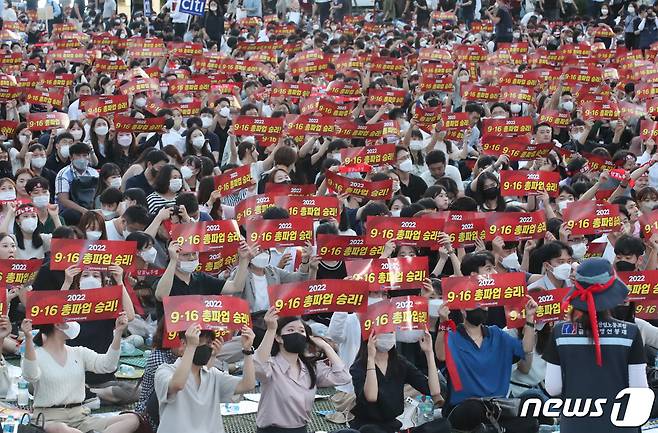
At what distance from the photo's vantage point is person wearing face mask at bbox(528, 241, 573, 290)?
9.41 meters

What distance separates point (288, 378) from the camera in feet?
24.7

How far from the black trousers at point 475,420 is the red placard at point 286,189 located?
3.52 m

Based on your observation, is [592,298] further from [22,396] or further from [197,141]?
[197,141]

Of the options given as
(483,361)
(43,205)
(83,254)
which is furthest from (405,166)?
(483,361)

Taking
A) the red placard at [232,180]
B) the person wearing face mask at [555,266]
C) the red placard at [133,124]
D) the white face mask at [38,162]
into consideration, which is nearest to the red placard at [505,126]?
the red placard at [133,124]

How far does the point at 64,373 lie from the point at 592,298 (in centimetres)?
339

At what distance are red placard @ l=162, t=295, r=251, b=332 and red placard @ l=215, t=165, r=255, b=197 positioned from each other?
4.47 meters

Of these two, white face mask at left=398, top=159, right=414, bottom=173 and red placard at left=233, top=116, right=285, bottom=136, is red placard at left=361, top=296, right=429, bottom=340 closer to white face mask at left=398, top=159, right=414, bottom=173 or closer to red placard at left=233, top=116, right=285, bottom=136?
white face mask at left=398, top=159, right=414, bottom=173

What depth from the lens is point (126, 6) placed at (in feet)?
123

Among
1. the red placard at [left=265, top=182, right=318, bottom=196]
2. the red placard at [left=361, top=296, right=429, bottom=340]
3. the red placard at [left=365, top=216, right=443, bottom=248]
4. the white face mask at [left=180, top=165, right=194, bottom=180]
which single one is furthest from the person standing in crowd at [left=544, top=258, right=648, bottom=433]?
the white face mask at [left=180, top=165, right=194, bottom=180]

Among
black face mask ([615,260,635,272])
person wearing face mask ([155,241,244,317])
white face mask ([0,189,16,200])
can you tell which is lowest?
white face mask ([0,189,16,200])

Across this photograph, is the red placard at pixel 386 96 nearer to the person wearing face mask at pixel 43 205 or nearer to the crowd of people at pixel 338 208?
the crowd of people at pixel 338 208

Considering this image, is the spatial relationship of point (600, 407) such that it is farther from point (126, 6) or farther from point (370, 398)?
point (126, 6)

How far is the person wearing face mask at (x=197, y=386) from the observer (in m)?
7.01
